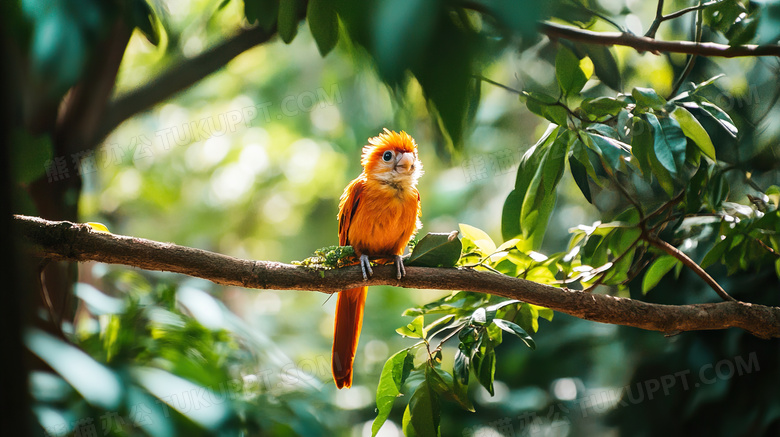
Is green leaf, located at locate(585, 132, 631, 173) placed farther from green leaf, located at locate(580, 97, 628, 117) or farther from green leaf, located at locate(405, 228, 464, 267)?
green leaf, located at locate(405, 228, 464, 267)

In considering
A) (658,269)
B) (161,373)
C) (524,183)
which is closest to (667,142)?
(524,183)

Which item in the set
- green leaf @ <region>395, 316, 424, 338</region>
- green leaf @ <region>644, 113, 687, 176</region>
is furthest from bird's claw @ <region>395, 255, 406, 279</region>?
green leaf @ <region>644, 113, 687, 176</region>

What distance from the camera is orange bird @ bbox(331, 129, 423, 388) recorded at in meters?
2.51

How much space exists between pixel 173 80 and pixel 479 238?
2704mm

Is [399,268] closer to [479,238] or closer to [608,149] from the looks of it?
[479,238]

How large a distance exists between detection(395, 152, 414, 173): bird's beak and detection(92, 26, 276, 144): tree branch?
1459 mm

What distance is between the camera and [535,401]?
15.3ft

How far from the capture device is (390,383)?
6.43 ft

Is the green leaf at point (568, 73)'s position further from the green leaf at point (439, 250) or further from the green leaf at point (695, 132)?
the green leaf at point (439, 250)

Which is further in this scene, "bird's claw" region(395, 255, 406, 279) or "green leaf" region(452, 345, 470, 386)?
"bird's claw" region(395, 255, 406, 279)

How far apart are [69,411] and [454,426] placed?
267 cm

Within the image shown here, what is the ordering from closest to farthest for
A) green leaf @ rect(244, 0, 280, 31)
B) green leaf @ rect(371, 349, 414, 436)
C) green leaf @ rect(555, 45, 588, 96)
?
green leaf @ rect(244, 0, 280, 31) → green leaf @ rect(555, 45, 588, 96) → green leaf @ rect(371, 349, 414, 436)

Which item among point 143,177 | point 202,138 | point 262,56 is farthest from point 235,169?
point 262,56

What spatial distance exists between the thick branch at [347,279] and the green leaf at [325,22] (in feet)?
4.07
